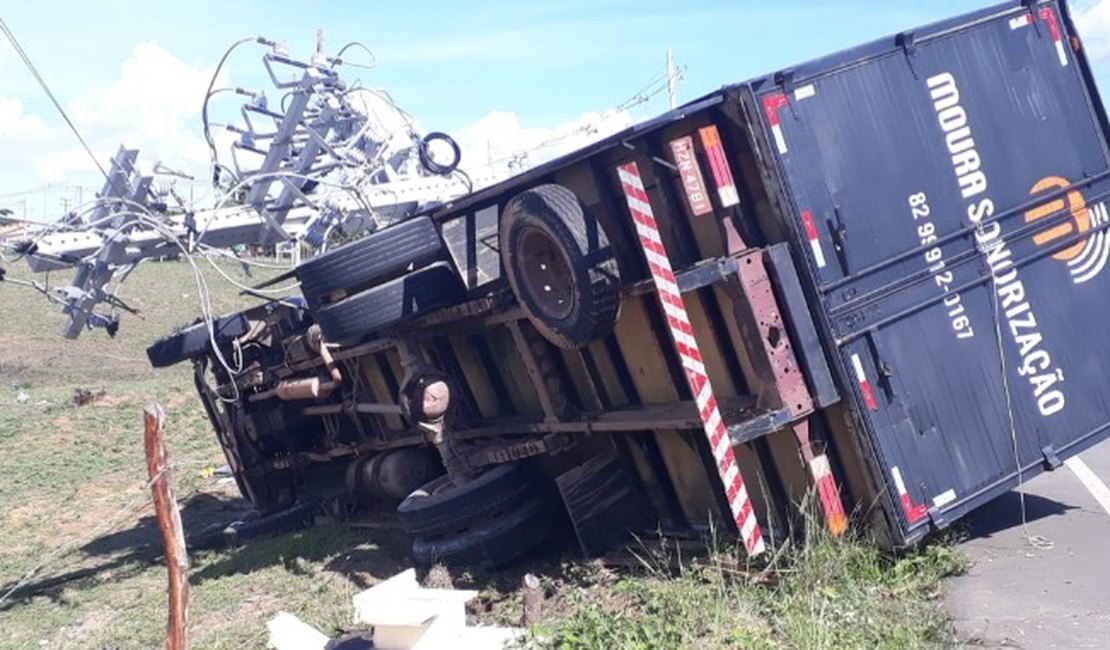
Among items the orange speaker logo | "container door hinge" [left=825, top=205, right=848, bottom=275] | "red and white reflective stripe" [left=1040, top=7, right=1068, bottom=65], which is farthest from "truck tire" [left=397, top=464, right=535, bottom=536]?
"red and white reflective stripe" [left=1040, top=7, right=1068, bottom=65]

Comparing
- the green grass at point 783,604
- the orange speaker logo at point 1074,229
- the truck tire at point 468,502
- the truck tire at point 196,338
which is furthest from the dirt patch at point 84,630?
the orange speaker logo at point 1074,229

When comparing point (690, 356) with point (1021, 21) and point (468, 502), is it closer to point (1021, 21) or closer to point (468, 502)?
point (468, 502)

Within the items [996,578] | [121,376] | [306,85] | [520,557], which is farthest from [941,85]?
[121,376]

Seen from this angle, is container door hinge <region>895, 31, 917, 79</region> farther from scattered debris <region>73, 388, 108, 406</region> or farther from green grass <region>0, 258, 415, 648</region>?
scattered debris <region>73, 388, 108, 406</region>

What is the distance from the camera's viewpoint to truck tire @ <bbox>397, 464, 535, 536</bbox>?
301 inches

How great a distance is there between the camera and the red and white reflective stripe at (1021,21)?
6.73 m

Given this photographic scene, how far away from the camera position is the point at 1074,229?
22.2 ft

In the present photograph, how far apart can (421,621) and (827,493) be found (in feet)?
7.02

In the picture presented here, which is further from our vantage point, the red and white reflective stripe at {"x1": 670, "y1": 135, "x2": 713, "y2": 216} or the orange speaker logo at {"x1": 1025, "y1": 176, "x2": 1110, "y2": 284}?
the orange speaker logo at {"x1": 1025, "y1": 176, "x2": 1110, "y2": 284}

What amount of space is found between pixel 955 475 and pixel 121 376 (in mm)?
24369

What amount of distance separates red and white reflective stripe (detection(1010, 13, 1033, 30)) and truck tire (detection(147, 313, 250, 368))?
6975 millimetres

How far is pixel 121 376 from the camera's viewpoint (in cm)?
2756

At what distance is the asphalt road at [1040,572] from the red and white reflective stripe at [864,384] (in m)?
Result: 0.94

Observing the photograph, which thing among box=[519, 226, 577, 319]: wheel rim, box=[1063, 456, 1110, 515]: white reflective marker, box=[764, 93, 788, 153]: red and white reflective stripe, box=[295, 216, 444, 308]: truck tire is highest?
box=[295, 216, 444, 308]: truck tire
